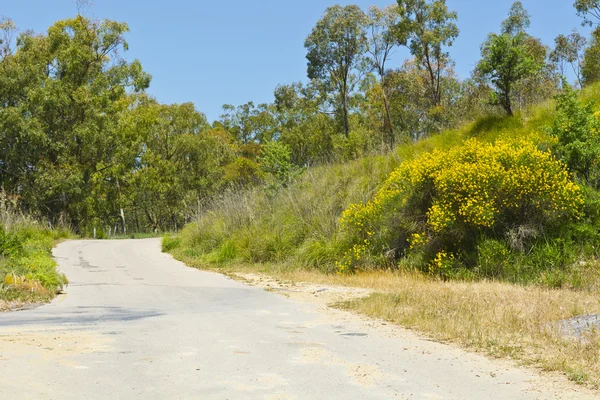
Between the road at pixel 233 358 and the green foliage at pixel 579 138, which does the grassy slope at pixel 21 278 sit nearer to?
the road at pixel 233 358

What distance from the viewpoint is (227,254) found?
22.2 metres

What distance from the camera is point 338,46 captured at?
145 feet

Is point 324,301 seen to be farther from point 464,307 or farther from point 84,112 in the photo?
point 84,112

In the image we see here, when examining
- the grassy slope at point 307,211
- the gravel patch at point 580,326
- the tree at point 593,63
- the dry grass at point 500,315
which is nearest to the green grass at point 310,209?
the grassy slope at point 307,211

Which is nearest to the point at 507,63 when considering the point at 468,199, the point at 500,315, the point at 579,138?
the point at 579,138

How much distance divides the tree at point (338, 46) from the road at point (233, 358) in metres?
34.7

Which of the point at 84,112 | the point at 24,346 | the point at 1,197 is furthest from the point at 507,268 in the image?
the point at 84,112

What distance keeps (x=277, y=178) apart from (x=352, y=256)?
402 inches

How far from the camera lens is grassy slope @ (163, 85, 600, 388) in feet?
25.0

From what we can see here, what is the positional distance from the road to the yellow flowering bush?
19.8 feet

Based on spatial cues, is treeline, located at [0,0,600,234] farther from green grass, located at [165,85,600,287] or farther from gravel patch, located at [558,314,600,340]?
gravel patch, located at [558,314,600,340]

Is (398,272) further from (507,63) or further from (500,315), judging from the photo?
(507,63)

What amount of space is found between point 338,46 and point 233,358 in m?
39.7

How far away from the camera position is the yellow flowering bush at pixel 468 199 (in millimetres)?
15289
